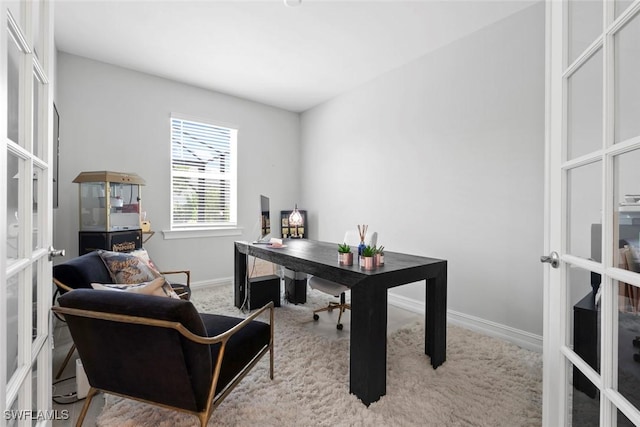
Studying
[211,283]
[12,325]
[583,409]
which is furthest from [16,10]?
[211,283]

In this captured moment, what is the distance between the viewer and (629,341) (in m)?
0.84

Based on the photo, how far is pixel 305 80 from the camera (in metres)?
3.86

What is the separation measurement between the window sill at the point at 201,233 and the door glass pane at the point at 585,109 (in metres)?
3.98

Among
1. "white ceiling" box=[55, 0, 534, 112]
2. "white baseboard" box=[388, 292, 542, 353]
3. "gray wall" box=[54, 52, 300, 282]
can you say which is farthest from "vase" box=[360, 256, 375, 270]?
"gray wall" box=[54, 52, 300, 282]

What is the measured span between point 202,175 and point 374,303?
10.9ft

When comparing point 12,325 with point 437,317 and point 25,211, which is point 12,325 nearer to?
point 25,211

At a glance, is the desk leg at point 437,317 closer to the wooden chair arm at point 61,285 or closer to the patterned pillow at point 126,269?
the patterned pillow at point 126,269

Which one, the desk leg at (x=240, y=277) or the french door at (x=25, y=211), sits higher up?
the french door at (x=25, y=211)

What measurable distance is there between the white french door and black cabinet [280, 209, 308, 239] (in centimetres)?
368

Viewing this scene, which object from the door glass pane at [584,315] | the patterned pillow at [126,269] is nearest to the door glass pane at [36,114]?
the patterned pillow at [126,269]

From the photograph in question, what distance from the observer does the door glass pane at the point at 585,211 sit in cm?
96

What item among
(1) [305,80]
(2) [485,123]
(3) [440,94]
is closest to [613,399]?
(2) [485,123]

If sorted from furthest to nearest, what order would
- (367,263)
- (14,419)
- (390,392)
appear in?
(367,263) < (390,392) < (14,419)

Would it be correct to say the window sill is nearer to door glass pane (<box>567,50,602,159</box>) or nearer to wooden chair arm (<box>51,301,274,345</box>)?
wooden chair arm (<box>51,301,274,345</box>)
